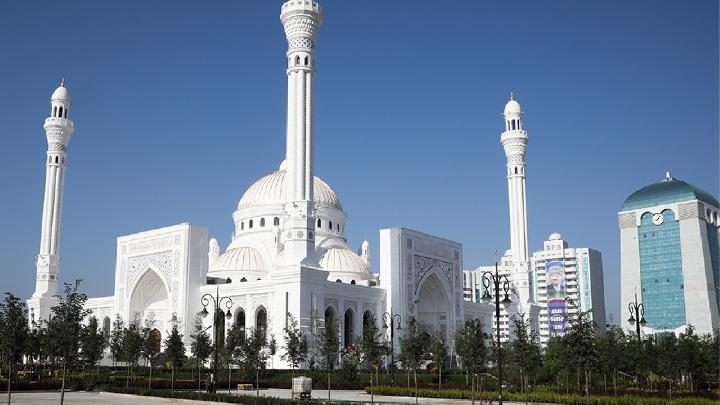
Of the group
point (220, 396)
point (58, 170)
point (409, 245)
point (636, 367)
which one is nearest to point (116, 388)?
point (220, 396)

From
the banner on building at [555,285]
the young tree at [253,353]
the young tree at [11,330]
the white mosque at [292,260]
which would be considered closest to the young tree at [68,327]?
the young tree at [11,330]

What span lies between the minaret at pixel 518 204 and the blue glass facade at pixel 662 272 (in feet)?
136

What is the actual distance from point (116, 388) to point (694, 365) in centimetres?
2306

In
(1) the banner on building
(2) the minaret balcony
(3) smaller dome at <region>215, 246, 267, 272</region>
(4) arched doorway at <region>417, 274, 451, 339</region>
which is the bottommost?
(4) arched doorway at <region>417, 274, 451, 339</region>

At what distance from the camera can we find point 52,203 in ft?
179

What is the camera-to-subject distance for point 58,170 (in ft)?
181

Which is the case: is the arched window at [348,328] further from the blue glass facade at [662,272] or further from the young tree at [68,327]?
the blue glass facade at [662,272]

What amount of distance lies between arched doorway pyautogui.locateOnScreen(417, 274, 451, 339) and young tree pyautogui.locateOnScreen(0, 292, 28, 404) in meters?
35.9

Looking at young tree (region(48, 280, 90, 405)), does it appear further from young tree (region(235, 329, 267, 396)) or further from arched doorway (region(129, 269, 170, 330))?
arched doorway (region(129, 269, 170, 330))

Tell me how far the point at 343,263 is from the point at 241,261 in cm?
738

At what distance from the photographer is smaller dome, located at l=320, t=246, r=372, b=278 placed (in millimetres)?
54031

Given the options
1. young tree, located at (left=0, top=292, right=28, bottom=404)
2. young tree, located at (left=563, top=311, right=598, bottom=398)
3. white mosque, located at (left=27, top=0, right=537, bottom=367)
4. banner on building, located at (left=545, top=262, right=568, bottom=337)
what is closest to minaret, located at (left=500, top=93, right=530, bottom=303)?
white mosque, located at (left=27, top=0, right=537, bottom=367)

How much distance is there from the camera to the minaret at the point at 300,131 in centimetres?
4300

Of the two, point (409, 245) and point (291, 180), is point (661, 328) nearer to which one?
point (409, 245)
